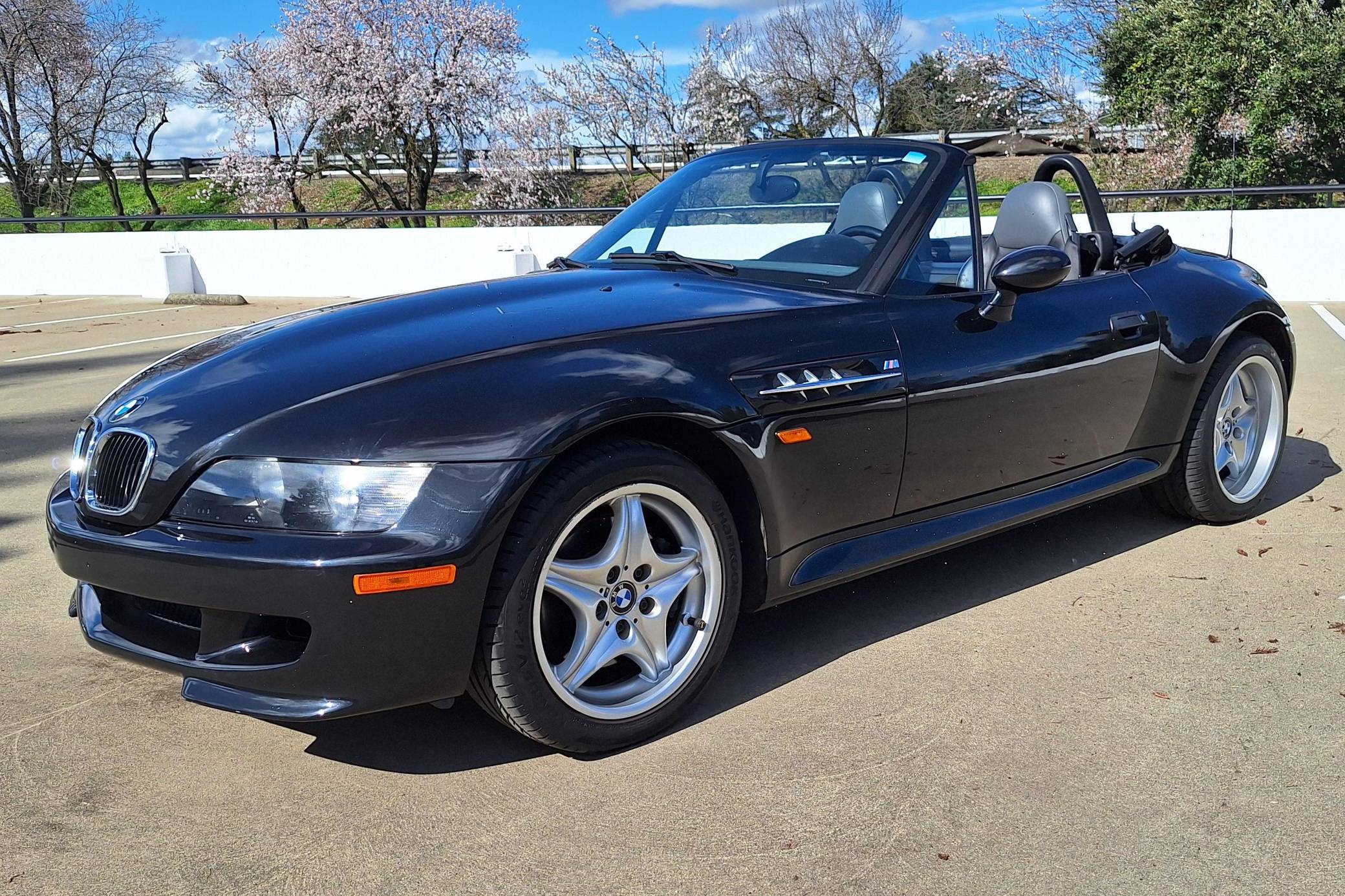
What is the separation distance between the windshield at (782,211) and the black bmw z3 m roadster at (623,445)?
13mm

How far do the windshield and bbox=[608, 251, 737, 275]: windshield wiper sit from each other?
0.02 metres

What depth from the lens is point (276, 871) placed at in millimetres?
2344

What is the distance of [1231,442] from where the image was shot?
15.4ft

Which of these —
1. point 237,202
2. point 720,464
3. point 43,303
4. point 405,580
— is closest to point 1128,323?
point 720,464

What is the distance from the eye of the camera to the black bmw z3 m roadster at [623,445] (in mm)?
2477

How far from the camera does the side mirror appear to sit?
3.50 m

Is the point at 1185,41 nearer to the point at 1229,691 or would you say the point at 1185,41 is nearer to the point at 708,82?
the point at 708,82

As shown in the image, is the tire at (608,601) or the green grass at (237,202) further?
the green grass at (237,202)

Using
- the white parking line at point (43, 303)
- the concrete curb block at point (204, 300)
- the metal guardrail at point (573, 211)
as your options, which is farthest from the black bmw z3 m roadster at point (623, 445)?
the white parking line at point (43, 303)

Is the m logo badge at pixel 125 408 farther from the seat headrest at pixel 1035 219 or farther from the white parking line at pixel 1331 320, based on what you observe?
the white parking line at pixel 1331 320

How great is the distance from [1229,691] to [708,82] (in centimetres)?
3028

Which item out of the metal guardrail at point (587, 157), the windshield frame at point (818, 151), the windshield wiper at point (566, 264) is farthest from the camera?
the metal guardrail at point (587, 157)

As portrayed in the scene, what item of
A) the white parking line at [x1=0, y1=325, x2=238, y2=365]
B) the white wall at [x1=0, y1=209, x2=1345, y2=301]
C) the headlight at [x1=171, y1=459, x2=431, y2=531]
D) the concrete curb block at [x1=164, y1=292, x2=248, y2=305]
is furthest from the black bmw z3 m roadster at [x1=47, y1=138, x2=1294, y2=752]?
the concrete curb block at [x1=164, y1=292, x2=248, y2=305]

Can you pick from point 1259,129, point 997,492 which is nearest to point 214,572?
point 997,492
